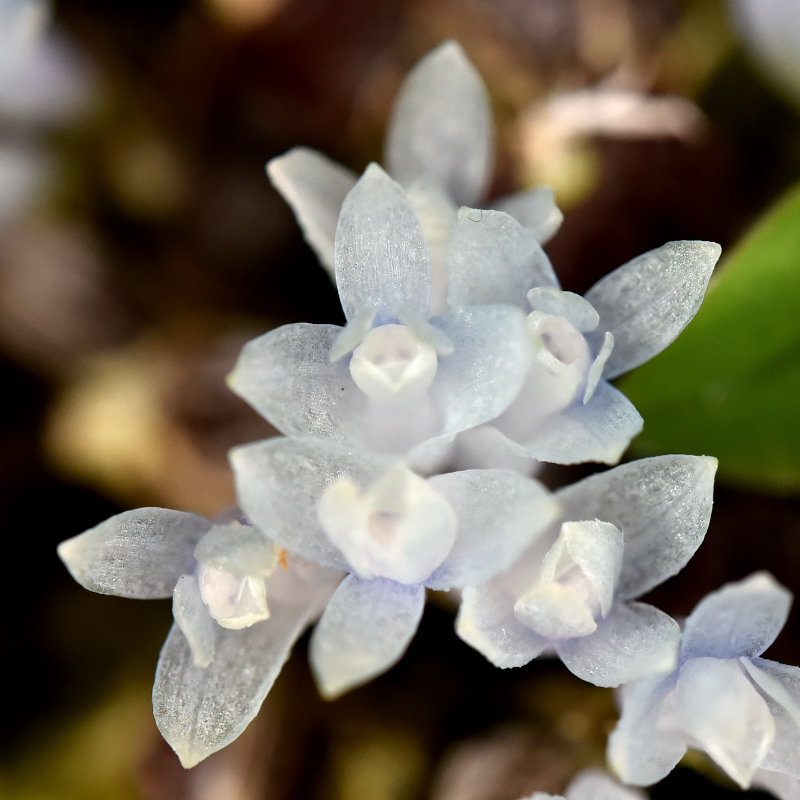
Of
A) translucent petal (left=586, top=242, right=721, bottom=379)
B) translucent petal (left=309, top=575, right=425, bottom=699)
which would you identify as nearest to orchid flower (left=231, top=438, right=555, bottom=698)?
translucent petal (left=309, top=575, right=425, bottom=699)

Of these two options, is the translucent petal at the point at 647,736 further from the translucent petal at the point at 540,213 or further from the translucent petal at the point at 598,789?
the translucent petal at the point at 540,213

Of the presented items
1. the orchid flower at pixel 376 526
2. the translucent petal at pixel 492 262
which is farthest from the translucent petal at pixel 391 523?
the translucent petal at pixel 492 262

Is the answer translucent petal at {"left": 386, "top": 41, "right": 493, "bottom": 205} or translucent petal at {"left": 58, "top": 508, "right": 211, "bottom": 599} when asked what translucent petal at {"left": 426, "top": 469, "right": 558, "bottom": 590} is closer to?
translucent petal at {"left": 58, "top": 508, "right": 211, "bottom": 599}

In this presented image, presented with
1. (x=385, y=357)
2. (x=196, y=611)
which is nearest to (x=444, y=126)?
(x=385, y=357)

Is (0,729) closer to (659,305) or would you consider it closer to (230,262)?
(230,262)

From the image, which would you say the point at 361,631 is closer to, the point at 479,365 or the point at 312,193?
the point at 479,365
